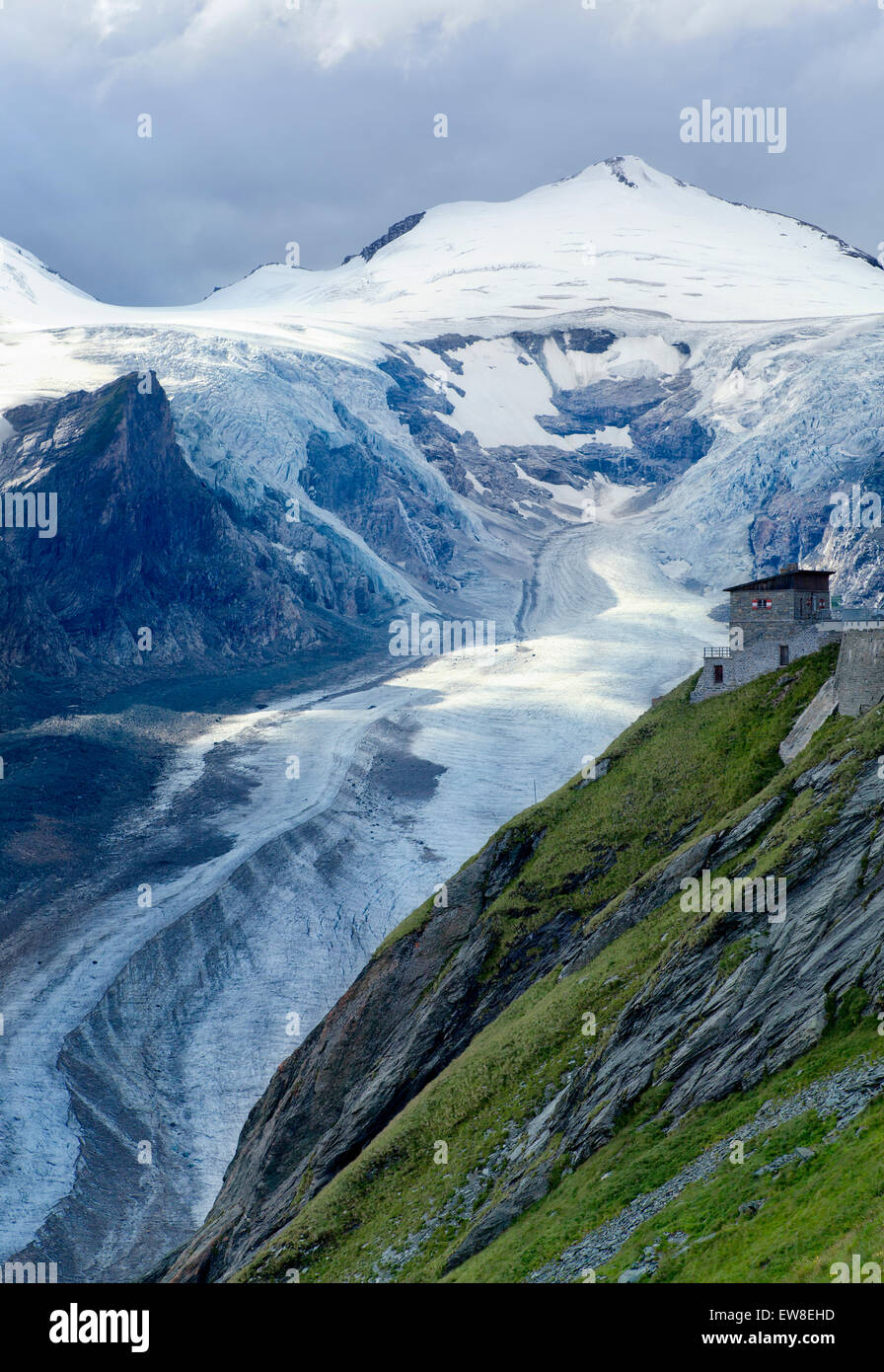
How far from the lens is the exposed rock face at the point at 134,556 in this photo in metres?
148

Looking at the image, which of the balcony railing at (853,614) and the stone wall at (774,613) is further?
the stone wall at (774,613)

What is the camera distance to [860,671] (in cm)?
3344

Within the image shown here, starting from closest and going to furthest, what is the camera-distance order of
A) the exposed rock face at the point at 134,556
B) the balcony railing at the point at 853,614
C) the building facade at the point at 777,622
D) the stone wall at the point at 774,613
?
the balcony railing at the point at 853,614, the building facade at the point at 777,622, the stone wall at the point at 774,613, the exposed rock face at the point at 134,556

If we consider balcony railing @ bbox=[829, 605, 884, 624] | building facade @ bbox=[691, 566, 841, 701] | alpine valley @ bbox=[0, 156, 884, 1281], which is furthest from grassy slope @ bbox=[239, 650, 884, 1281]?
balcony railing @ bbox=[829, 605, 884, 624]

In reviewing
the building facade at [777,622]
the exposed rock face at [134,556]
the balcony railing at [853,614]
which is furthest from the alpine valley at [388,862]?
the balcony railing at [853,614]

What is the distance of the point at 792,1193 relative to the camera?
16.5 metres

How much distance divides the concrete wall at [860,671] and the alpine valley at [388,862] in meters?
2.40

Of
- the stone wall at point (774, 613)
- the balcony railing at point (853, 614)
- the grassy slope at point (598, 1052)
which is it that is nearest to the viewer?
the grassy slope at point (598, 1052)

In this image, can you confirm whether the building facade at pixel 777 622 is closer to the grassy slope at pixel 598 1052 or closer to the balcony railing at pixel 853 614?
the balcony railing at pixel 853 614

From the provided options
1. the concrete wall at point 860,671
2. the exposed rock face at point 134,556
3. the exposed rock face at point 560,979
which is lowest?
the exposed rock face at point 560,979

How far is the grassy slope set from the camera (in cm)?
1792

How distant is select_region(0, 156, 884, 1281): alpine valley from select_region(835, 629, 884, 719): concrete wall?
240 cm

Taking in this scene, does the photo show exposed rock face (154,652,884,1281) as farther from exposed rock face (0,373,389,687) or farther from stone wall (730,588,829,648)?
exposed rock face (0,373,389,687)
